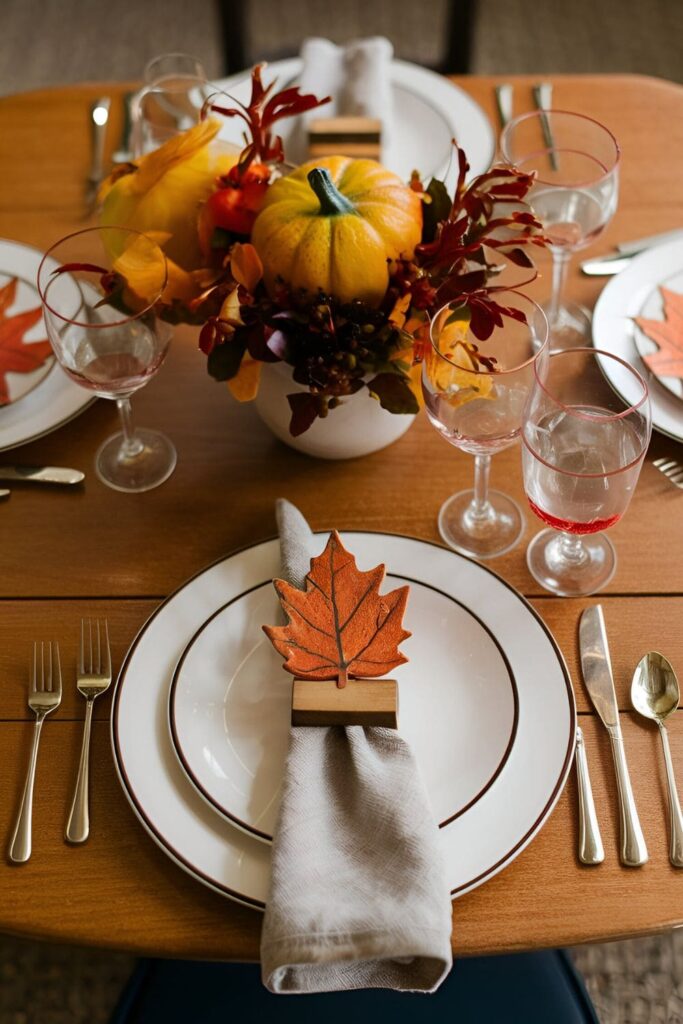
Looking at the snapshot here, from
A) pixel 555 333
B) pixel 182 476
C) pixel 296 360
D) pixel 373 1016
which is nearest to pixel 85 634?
pixel 182 476

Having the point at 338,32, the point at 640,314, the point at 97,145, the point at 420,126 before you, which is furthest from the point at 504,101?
the point at 338,32

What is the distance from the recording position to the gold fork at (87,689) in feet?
2.56

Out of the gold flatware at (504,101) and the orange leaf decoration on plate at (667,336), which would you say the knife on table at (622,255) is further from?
the gold flatware at (504,101)

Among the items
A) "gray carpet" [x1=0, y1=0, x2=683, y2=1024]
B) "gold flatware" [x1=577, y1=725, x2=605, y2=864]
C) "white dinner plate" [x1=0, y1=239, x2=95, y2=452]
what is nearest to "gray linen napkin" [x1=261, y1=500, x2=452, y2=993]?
"gold flatware" [x1=577, y1=725, x2=605, y2=864]

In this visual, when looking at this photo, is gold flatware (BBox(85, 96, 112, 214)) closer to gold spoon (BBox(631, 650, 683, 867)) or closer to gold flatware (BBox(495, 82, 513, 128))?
gold flatware (BBox(495, 82, 513, 128))

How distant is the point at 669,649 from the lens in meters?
0.87

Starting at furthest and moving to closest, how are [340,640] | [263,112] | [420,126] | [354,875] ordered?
[420,126]
[263,112]
[340,640]
[354,875]

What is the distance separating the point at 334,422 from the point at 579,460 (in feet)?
0.75

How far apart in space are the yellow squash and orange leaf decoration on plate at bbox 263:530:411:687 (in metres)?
0.22

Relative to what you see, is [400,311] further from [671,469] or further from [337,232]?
[671,469]

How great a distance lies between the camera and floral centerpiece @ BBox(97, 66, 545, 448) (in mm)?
851

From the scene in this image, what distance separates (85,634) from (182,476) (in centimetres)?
20

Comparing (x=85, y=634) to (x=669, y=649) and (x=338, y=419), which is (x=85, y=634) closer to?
(x=338, y=419)

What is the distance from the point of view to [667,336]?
3.50ft
